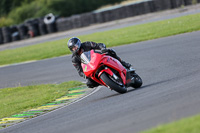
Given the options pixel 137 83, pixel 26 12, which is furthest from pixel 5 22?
pixel 137 83

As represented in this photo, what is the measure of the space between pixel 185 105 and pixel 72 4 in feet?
161

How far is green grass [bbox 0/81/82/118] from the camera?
37.7 feet

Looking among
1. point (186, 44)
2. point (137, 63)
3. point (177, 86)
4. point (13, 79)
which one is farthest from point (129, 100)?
point (13, 79)

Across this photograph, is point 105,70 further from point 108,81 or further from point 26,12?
point 26,12

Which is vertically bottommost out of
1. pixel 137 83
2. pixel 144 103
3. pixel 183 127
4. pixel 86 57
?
pixel 137 83

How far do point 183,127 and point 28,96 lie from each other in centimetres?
854

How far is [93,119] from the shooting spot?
24.4ft

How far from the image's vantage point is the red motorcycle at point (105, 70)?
367 inches

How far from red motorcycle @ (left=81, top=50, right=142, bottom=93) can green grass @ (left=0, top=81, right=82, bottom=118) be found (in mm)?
2510

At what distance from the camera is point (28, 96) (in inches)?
518

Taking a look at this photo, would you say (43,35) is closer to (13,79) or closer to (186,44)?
(13,79)

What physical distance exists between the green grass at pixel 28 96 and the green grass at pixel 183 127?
6.24m

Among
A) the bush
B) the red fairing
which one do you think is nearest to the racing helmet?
the red fairing

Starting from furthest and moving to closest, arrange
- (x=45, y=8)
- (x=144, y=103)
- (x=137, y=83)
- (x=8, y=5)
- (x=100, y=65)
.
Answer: (x=8, y=5) → (x=45, y=8) → (x=137, y=83) → (x=100, y=65) → (x=144, y=103)
